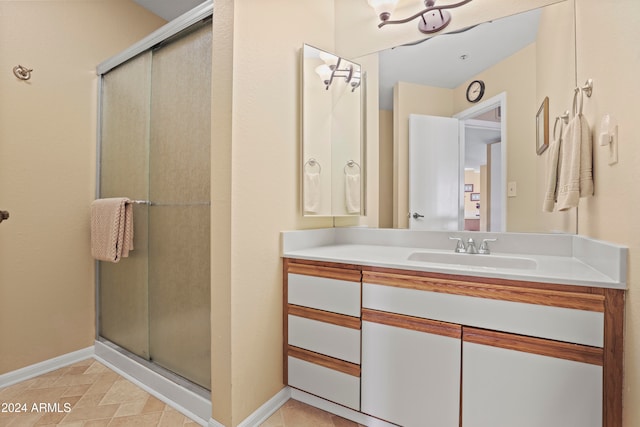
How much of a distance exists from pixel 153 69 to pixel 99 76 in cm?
67

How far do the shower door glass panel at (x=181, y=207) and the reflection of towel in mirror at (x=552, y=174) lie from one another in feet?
5.11

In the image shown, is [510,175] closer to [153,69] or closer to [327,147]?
[327,147]

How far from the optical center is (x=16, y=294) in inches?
69.6

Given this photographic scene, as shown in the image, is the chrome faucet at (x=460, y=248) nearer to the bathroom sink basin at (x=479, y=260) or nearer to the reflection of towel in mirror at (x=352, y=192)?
the bathroom sink basin at (x=479, y=260)

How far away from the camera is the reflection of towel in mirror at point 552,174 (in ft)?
4.03

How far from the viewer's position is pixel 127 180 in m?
1.95

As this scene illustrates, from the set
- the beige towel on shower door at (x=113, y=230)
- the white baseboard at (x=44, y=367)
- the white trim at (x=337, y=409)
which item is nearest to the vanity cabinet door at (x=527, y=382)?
Answer: the white trim at (x=337, y=409)

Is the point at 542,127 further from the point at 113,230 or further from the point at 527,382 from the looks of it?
the point at 113,230

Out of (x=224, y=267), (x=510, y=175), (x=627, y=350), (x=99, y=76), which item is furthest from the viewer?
(x=99, y=76)

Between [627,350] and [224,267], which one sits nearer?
[627,350]

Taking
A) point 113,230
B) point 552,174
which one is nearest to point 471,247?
point 552,174

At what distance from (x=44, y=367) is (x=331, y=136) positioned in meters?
2.31

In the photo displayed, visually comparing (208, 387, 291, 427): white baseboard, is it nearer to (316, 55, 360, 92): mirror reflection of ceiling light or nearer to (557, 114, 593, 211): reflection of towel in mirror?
(557, 114, 593, 211): reflection of towel in mirror

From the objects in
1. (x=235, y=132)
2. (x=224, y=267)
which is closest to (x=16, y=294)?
(x=224, y=267)
